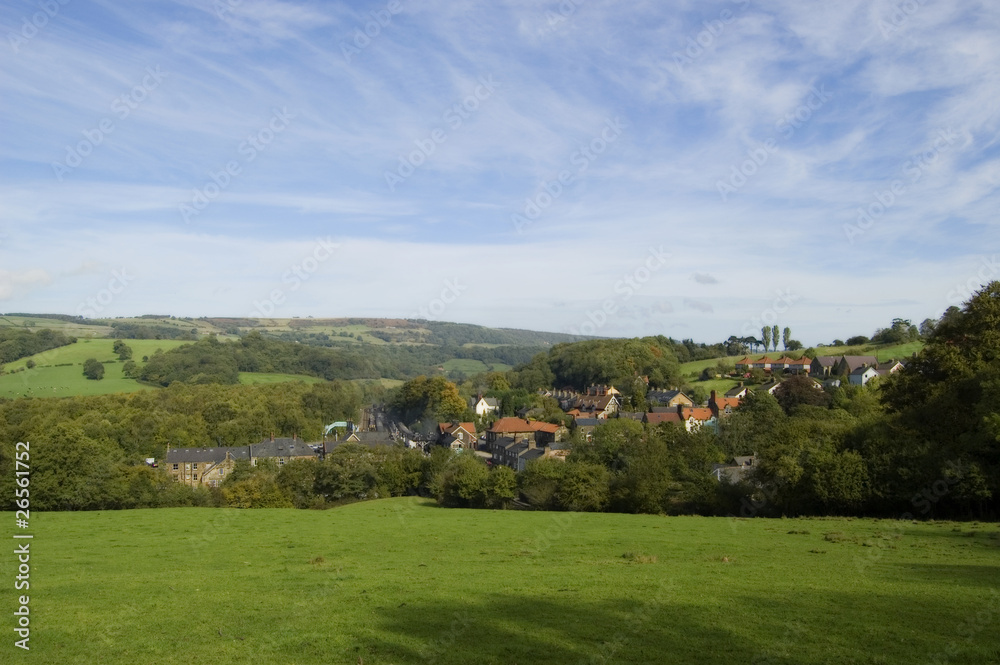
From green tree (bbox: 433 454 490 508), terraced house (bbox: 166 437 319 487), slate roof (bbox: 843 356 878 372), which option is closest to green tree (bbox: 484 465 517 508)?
green tree (bbox: 433 454 490 508)

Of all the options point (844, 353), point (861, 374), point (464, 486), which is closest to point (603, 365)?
point (861, 374)

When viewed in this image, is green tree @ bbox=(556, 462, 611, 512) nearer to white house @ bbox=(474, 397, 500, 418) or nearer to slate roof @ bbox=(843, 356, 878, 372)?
white house @ bbox=(474, 397, 500, 418)

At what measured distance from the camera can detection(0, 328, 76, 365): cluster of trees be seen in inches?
4232

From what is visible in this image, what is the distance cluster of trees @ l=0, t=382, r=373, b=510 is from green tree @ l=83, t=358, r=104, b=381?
16.0 meters

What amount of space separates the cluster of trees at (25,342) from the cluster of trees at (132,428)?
112 feet

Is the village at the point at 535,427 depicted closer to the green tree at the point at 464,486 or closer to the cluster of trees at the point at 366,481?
the cluster of trees at the point at 366,481

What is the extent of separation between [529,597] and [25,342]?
5095 inches

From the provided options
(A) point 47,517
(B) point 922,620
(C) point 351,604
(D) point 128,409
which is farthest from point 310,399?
(B) point 922,620

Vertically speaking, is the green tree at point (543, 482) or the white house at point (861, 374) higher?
the white house at point (861, 374)

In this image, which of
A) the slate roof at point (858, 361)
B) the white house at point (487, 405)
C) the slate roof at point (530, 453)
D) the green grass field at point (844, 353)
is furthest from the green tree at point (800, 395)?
the white house at point (487, 405)

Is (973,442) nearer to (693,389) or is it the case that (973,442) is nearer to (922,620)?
(922,620)

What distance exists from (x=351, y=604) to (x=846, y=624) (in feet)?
36.4

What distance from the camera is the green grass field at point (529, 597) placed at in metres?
12.1

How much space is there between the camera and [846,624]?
1307 cm
